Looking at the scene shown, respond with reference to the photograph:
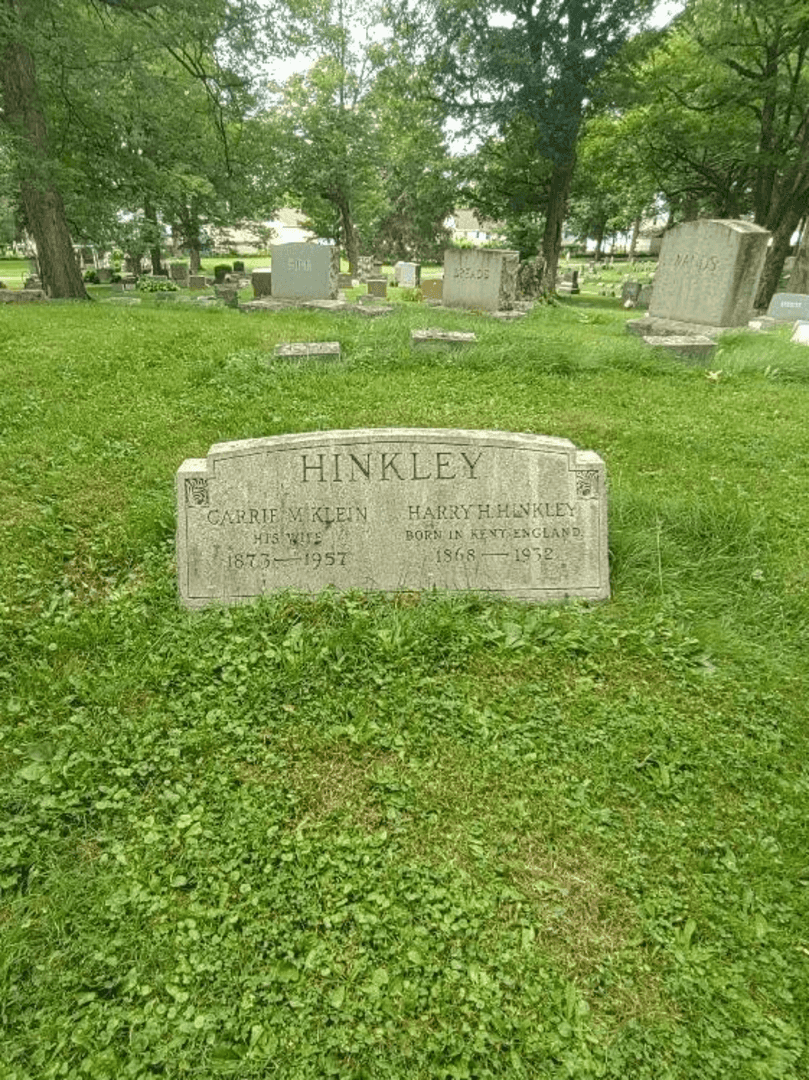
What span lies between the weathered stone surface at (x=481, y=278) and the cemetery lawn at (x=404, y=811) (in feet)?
39.2

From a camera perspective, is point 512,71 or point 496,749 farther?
point 512,71

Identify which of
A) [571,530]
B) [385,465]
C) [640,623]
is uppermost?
[385,465]

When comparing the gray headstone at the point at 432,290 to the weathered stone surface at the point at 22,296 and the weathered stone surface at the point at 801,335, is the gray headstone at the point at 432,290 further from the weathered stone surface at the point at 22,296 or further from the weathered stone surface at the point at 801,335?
the weathered stone surface at the point at 801,335

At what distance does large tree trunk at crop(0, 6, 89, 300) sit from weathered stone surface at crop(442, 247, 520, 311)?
9.27 m

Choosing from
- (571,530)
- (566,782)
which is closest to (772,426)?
(571,530)

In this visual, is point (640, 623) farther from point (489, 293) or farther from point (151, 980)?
point (489, 293)

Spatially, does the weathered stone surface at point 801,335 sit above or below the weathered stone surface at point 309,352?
above

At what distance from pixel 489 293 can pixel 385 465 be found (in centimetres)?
1350

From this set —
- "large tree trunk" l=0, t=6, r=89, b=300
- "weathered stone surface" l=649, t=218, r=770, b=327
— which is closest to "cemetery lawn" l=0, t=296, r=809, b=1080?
"weathered stone surface" l=649, t=218, r=770, b=327

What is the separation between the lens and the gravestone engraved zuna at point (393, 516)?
3.69m

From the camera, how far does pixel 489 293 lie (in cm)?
1566

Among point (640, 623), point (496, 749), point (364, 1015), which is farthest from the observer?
point (640, 623)

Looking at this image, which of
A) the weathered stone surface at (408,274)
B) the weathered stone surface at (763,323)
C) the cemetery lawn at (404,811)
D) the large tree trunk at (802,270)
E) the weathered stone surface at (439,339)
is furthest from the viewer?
the weathered stone surface at (408,274)

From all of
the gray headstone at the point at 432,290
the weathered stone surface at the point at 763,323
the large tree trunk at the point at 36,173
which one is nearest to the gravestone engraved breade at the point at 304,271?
the large tree trunk at the point at 36,173
